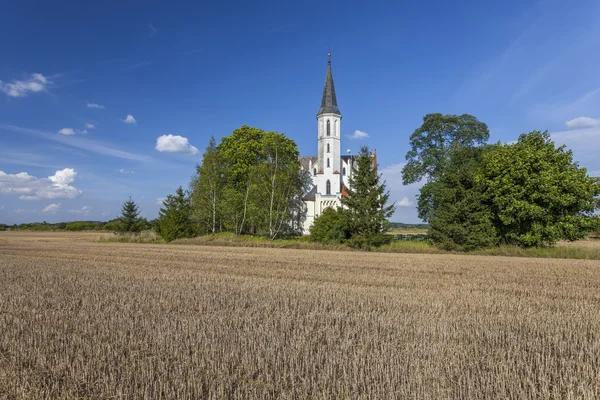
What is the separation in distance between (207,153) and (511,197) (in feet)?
121

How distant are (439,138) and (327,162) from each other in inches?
886

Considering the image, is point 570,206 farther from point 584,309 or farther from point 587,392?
point 587,392

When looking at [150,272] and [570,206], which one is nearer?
[150,272]

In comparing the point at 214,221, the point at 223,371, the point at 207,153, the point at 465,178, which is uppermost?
the point at 207,153

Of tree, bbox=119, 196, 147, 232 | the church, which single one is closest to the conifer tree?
tree, bbox=119, 196, 147, 232

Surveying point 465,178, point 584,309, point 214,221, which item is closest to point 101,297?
point 584,309

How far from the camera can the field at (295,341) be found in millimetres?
4570

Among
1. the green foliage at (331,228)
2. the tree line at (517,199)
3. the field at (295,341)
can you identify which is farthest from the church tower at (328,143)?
the field at (295,341)

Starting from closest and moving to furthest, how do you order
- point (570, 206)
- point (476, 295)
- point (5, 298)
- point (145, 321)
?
point (145, 321)
point (5, 298)
point (476, 295)
point (570, 206)

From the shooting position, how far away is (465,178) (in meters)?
34.8

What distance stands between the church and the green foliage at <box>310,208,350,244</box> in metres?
24.2

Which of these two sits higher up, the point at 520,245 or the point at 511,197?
the point at 511,197

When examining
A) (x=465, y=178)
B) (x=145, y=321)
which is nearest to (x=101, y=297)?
(x=145, y=321)

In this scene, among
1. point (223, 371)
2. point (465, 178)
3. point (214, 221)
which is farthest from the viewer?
point (214, 221)
